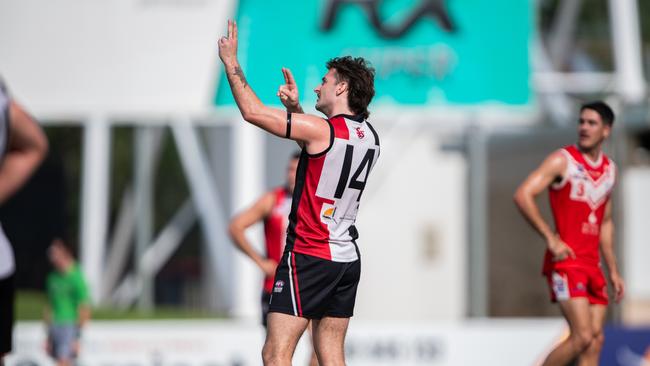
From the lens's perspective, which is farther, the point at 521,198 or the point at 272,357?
the point at 521,198

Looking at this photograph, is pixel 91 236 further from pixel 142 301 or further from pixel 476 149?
pixel 142 301

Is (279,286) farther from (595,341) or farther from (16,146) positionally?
(595,341)

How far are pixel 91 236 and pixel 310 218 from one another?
531 inches

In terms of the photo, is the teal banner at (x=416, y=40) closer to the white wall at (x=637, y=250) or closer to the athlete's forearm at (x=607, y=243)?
the white wall at (x=637, y=250)

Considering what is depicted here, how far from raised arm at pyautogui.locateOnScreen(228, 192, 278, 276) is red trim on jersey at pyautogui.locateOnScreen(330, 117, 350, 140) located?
2898 millimetres

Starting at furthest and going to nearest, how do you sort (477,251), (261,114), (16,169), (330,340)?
Answer: (477,251) < (330,340) < (261,114) < (16,169)

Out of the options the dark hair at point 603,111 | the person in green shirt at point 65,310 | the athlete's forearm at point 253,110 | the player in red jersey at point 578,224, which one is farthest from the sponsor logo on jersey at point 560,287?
the person in green shirt at point 65,310

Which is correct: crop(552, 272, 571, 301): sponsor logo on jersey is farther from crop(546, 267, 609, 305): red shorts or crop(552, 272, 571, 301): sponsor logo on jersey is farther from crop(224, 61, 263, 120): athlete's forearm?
crop(224, 61, 263, 120): athlete's forearm

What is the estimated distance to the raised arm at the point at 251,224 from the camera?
910 centimetres

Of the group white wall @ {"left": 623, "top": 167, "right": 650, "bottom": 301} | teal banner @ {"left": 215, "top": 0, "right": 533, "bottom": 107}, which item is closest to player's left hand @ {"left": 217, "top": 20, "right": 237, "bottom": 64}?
teal banner @ {"left": 215, "top": 0, "right": 533, "bottom": 107}

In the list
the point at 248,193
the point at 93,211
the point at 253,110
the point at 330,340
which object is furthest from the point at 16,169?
the point at 93,211

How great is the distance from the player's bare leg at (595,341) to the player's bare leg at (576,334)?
0.14ft

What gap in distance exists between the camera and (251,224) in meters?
9.14

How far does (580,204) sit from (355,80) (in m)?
2.48
